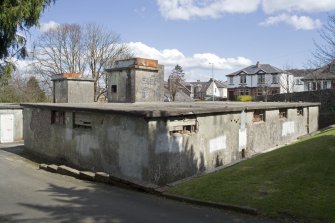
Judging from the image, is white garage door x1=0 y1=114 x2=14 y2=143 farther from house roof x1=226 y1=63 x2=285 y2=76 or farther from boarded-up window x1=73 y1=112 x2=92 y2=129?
house roof x1=226 y1=63 x2=285 y2=76

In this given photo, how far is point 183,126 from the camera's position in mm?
13711

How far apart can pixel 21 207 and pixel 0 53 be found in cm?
379

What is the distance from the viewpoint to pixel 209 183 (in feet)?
36.6

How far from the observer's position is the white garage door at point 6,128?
93.4 ft

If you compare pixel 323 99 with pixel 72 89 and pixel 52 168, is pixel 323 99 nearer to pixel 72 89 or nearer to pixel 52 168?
pixel 72 89

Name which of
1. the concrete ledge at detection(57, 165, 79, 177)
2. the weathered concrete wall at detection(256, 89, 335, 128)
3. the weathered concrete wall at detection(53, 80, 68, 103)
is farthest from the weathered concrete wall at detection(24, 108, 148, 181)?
the weathered concrete wall at detection(256, 89, 335, 128)

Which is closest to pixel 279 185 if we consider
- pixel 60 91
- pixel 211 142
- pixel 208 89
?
pixel 211 142

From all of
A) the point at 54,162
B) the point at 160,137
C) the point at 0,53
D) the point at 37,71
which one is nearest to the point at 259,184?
the point at 160,137

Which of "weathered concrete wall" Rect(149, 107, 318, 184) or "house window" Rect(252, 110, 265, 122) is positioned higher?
"house window" Rect(252, 110, 265, 122)

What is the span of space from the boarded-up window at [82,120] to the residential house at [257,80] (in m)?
57.7

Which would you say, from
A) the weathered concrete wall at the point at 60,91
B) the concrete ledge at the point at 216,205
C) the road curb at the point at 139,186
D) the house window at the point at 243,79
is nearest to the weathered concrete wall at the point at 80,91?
the weathered concrete wall at the point at 60,91

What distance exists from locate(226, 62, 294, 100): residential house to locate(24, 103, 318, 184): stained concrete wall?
5420 centimetres

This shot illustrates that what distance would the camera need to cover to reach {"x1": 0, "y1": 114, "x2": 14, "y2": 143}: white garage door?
93.4 ft

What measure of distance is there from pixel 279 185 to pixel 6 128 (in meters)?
23.4
